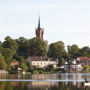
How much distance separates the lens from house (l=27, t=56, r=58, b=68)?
153250 millimetres

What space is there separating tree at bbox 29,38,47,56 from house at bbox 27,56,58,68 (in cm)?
299

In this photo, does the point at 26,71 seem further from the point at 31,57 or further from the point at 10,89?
the point at 10,89

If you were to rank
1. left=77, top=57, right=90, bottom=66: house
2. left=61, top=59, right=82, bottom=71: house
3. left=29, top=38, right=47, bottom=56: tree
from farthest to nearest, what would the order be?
left=77, top=57, right=90, bottom=66: house → left=29, top=38, right=47, bottom=56: tree → left=61, top=59, right=82, bottom=71: house

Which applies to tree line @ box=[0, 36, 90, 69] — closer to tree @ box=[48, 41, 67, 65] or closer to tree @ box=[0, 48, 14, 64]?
tree @ box=[48, 41, 67, 65]

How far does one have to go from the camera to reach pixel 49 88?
61969mm

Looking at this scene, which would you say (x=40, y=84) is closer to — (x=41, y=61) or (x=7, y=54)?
(x=7, y=54)

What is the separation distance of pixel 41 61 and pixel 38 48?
7155mm

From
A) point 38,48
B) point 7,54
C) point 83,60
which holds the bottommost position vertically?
point 7,54

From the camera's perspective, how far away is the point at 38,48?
164m

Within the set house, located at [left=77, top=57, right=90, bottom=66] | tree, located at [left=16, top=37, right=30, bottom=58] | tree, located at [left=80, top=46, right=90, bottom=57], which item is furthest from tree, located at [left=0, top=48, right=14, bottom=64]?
tree, located at [left=80, top=46, right=90, bottom=57]

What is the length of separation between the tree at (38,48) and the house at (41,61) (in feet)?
9.80

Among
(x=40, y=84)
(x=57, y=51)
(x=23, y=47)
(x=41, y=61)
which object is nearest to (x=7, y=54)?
(x=41, y=61)

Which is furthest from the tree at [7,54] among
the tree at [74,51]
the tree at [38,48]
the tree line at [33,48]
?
the tree at [74,51]

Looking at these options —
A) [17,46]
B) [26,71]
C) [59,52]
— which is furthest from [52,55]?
[26,71]
